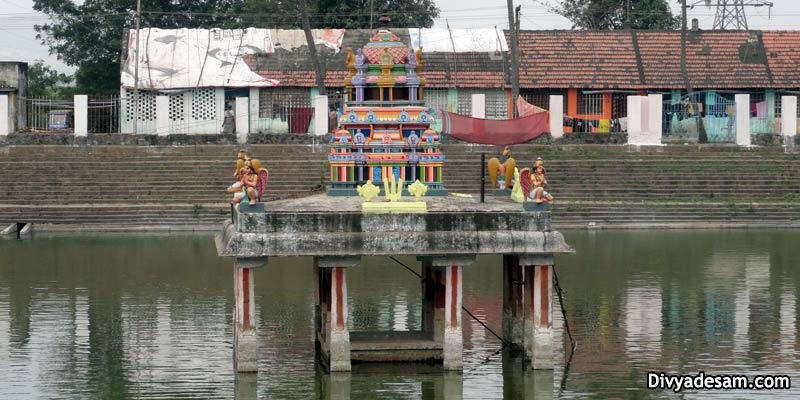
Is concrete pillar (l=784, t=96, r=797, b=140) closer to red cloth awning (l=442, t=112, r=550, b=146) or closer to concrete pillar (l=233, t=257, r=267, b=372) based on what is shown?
red cloth awning (l=442, t=112, r=550, b=146)

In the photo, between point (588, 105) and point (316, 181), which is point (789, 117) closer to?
point (588, 105)

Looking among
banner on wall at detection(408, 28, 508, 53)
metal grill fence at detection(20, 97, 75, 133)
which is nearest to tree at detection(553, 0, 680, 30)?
banner on wall at detection(408, 28, 508, 53)

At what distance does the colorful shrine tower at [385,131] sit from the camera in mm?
21703

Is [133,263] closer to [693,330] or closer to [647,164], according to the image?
[693,330]

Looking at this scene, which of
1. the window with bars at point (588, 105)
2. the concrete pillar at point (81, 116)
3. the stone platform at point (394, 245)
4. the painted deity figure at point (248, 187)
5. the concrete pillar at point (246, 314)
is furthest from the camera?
the window with bars at point (588, 105)

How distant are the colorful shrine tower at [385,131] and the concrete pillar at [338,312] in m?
2.80

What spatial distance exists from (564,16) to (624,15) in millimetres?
3342

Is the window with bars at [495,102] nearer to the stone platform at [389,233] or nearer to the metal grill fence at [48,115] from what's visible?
the metal grill fence at [48,115]

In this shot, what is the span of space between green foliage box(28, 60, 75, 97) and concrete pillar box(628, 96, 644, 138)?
25201 mm

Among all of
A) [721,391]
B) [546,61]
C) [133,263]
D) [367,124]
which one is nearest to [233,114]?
[546,61]

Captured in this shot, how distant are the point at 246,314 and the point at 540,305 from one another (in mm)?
3958

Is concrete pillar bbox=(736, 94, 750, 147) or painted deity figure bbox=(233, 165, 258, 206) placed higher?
concrete pillar bbox=(736, 94, 750, 147)

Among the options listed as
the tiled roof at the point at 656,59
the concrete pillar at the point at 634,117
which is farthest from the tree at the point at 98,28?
the concrete pillar at the point at 634,117

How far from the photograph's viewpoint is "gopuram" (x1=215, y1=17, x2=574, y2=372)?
18.6 meters
